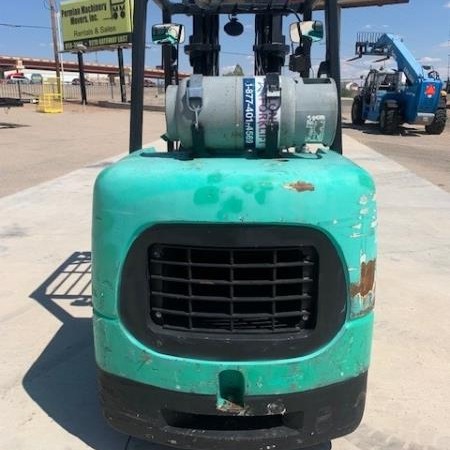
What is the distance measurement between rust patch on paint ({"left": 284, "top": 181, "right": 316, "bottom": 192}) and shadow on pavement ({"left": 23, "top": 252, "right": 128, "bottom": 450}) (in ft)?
4.84

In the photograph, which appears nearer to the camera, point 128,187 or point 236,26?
point 128,187

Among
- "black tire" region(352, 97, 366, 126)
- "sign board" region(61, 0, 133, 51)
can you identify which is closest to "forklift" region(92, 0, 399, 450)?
"black tire" region(352, 97, 366, 126)

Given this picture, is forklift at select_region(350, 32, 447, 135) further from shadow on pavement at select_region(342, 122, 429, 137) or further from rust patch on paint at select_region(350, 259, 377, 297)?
rust patch on paint at select_region(350, 259, 377, 297)

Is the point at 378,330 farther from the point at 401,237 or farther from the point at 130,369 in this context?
the point at 401,237

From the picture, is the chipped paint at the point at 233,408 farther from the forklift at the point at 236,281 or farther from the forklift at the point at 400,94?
the forklift at the point at 400,94

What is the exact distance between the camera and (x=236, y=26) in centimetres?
381

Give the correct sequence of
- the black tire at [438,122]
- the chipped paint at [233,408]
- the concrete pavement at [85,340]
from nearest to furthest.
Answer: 1. the chipped paint at [233,408]
2. the concrete pavement at [85,340]
3. the black tire at [438,122]

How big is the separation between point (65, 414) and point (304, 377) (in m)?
1.36

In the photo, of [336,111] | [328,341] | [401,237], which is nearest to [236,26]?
[336,111]

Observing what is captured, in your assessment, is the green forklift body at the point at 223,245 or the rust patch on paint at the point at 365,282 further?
the rust patch on paint at the point at 365,282

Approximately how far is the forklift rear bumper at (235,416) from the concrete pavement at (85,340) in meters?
0.40

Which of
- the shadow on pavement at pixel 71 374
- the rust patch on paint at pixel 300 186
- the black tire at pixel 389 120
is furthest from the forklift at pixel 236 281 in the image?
the black tire at pixel 389 120

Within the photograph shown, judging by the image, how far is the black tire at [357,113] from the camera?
2487 centimetres

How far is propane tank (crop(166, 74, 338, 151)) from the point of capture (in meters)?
2.35
